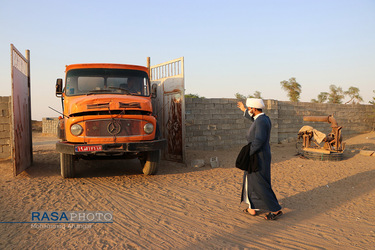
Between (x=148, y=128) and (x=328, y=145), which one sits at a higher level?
(x=148, y=128)

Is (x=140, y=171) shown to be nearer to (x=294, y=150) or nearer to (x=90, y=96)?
(x=90, y=96)

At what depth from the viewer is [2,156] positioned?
320 inches

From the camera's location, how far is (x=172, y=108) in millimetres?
8602

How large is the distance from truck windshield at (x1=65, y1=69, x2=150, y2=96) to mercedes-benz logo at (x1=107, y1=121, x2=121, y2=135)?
3.31ft

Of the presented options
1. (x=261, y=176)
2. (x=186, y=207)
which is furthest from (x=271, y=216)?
(x=186, y=207)

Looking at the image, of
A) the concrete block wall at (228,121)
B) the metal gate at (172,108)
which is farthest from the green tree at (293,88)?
the metal gate at (172,108)

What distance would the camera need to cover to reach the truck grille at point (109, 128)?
5730 mm

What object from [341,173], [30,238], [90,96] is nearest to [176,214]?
[30,238]

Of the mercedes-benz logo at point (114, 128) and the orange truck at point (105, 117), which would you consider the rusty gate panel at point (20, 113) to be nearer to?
the orange truck at point (105, 117)

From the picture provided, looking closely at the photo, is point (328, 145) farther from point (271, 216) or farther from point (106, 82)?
point (106, 82)

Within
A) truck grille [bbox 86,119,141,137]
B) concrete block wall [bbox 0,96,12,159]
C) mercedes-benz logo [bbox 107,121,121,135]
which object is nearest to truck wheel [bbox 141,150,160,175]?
truck grille [bbox 86,119,141,137]

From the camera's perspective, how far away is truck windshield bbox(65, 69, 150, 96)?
6.53 m

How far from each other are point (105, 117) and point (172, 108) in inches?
122

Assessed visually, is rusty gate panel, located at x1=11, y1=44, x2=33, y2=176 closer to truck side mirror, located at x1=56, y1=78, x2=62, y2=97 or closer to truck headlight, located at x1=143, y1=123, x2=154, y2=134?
truck side mirror, located at x1=56, y1=78, x2=62, y2=97
